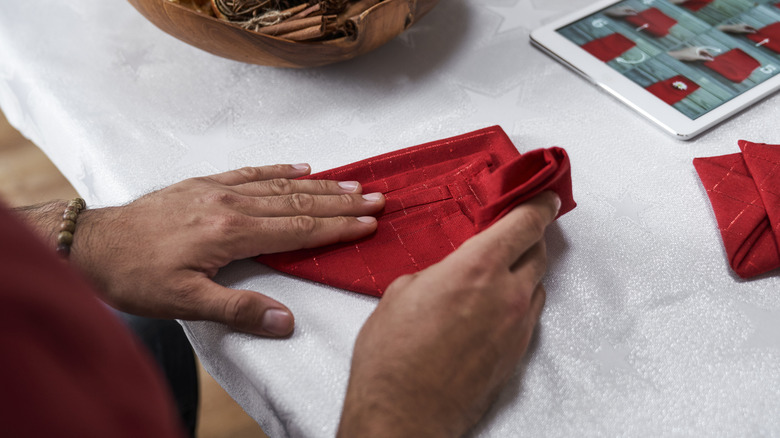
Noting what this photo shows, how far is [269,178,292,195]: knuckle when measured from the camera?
1.76 ft

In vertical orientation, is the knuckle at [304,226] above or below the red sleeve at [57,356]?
below

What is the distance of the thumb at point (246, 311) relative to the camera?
45 cm

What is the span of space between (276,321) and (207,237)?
0.09 meters

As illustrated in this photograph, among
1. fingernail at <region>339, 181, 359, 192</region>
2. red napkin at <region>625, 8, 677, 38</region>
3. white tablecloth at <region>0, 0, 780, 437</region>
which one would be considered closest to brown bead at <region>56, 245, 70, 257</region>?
white tablecloth at <region>0, 0, 780, 437</region>

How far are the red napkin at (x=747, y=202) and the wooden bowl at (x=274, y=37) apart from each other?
0.34m

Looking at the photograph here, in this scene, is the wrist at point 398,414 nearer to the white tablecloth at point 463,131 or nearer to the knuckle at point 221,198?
the white tablecloth at point 463,131

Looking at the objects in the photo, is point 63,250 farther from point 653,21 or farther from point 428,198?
point 653,21

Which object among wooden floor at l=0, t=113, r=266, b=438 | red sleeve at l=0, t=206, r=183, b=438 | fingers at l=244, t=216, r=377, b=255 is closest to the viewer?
red sleeve at l=0, t=206, r=183, b=438

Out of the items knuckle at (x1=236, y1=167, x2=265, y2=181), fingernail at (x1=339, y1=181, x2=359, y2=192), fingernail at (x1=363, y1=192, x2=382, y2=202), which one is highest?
knuckle at (x1=236, y1=167, x2=265, y2=181)

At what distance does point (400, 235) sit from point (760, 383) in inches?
11.7

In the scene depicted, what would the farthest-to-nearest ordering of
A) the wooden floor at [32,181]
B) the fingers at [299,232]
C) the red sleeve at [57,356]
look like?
the wooden floor at [32,181] → the fingers at [299,232] → the red sleeve at [57,356]

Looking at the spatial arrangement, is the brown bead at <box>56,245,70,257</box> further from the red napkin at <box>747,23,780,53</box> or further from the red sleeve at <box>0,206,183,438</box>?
the red napkin at <box>747,23,780,53</box>

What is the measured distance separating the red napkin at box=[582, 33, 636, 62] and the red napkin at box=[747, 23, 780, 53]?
14 cm

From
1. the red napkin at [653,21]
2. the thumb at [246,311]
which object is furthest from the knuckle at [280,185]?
the red napkin at [653,21]
